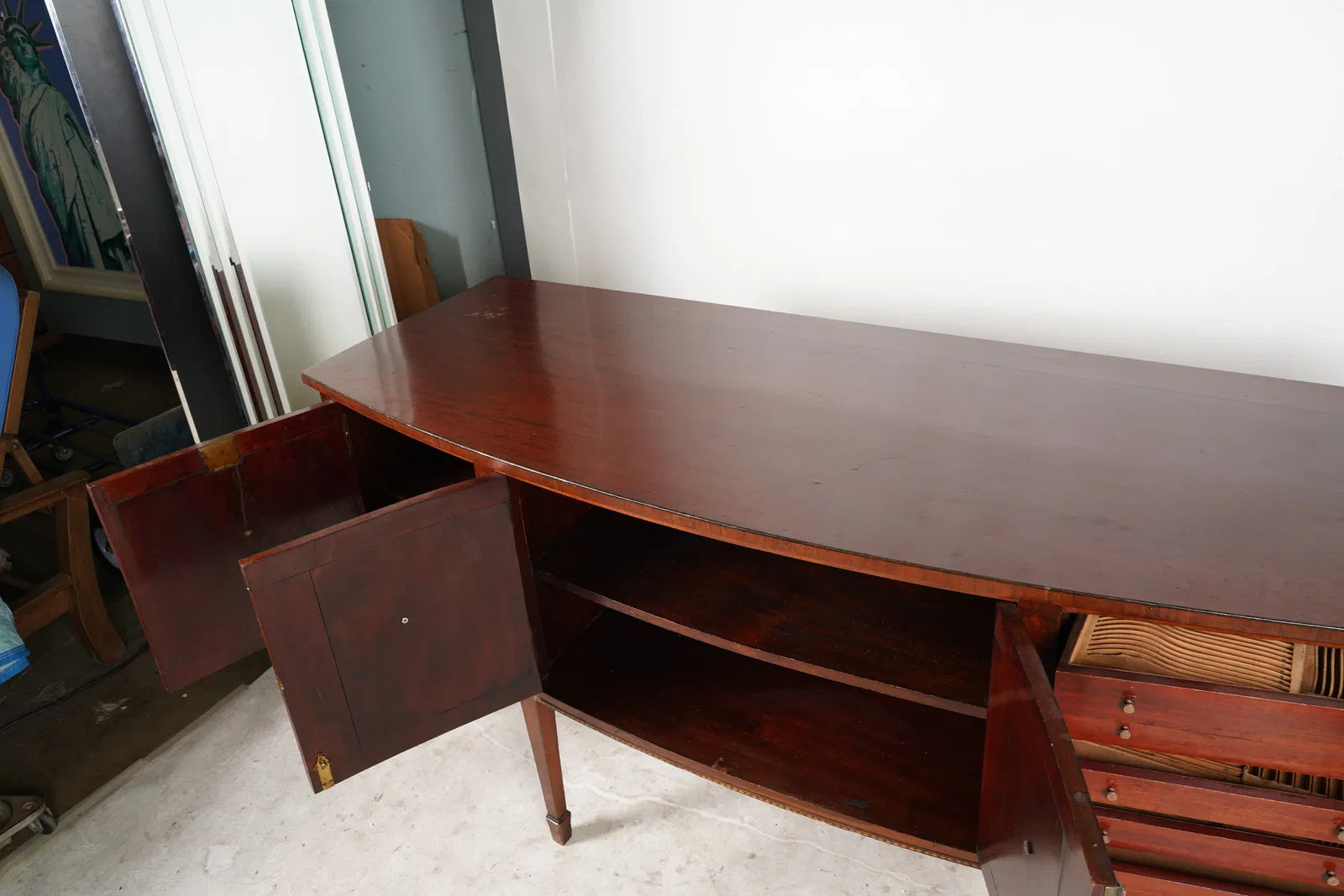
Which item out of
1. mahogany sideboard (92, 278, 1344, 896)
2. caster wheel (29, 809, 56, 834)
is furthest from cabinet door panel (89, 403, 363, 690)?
caster wheel (29, 809, 56, 834)

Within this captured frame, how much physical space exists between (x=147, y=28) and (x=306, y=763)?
1302 millimetres

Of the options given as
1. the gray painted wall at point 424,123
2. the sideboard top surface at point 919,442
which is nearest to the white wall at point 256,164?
the gray painted wall at point 424,123

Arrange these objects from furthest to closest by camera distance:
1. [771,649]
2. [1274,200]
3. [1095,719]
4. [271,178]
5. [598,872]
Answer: [271,178], [598,872], [1274,200], [771,649], [1095,719]

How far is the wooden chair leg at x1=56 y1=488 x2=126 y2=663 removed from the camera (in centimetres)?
202

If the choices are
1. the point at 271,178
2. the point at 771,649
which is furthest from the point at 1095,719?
the point at 271,178

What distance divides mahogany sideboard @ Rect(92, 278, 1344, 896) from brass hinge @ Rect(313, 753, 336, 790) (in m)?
0.01

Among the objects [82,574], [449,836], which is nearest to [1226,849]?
[449,836]

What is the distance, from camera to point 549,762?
5.13ft

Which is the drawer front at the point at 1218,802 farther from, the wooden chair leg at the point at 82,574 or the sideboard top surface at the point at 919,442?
the wooden chair leg at the point at 82,574

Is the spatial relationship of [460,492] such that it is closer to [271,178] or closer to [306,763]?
[306,763]

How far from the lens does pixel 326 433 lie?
1.48 meters

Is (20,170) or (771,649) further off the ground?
(20,170)

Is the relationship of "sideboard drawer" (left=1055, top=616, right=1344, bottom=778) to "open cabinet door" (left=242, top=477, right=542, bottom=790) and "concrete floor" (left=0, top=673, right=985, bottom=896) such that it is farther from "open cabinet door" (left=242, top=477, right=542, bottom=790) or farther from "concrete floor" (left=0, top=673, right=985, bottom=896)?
"open cabinet door" (left=242, top=477, right=542, bottom=790)

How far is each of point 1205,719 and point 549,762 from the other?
1033mm
